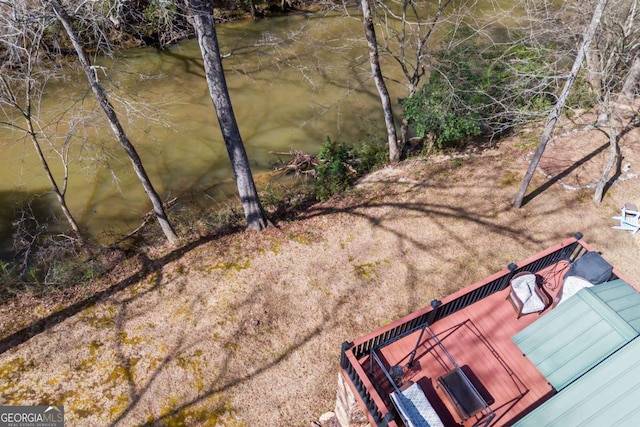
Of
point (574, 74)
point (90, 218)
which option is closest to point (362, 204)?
point (574, 74)

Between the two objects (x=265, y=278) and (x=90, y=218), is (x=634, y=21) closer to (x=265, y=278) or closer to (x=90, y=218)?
(x=265, y=278)

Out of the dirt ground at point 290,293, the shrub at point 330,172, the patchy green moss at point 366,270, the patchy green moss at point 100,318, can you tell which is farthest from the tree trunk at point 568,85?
the patchy green moss at point 100,318

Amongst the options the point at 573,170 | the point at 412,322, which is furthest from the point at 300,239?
the point at 573,170

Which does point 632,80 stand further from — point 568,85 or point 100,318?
point 100,318

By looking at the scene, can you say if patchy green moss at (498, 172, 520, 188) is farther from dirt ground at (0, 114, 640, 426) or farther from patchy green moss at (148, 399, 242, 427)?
patchy green moss at (148, 399, 242, 427)

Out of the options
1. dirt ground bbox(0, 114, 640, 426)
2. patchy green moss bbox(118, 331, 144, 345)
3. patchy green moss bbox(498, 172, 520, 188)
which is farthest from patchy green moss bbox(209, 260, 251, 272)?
patchy green moss bbox(498, 172, 520, 188)

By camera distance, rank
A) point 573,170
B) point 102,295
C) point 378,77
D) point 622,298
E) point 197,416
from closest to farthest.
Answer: point 622,298, point 197,416, point 102,295, point 378,77, point 573,170

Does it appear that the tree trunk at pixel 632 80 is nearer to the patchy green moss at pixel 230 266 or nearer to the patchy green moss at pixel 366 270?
the patchy green moss at pixel 366 270
